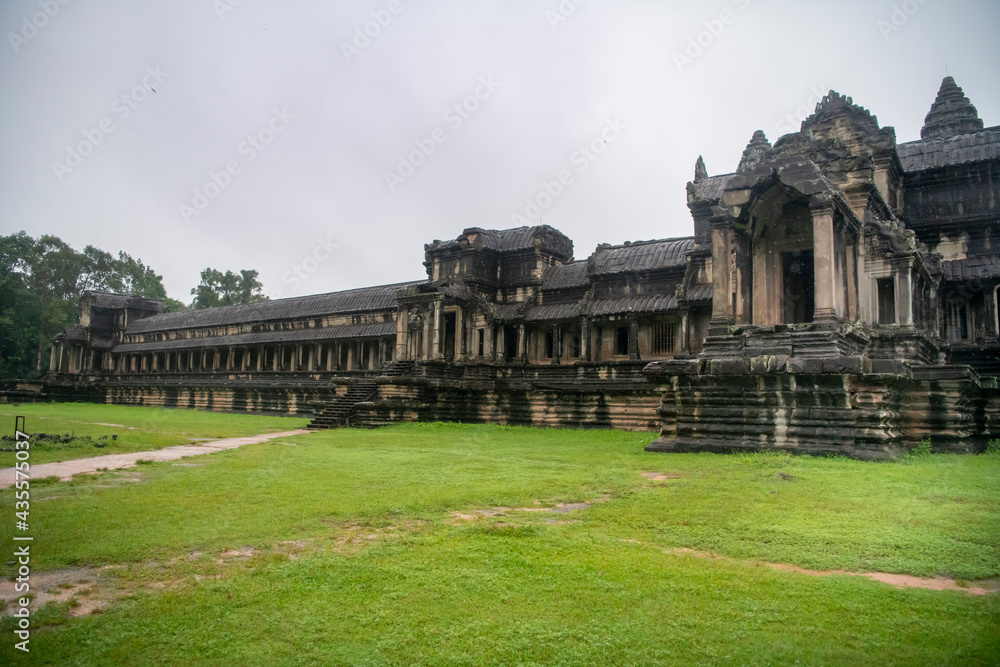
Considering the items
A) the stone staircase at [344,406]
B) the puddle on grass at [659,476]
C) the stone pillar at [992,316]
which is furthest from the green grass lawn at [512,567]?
the stone staircase at [344,406]

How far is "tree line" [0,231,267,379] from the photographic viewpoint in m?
61.9

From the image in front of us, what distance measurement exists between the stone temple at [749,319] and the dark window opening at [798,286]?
0.05 metres

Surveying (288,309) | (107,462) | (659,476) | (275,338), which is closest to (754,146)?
(659,476)

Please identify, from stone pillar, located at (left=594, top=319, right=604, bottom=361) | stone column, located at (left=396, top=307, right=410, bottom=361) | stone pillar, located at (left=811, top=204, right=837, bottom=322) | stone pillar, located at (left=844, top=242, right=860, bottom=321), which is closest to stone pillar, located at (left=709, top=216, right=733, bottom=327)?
stone pillar, located at (left=811, top=204, right=837, bottom=322)

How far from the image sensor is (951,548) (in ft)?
21.2

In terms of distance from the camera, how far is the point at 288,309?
47969 millimetres

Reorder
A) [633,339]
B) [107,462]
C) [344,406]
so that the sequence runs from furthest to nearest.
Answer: [344,406], [633,339], [107,462]

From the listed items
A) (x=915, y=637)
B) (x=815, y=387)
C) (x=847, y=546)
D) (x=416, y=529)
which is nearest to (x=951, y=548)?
(x=847, y=546)

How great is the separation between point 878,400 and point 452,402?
1786cm

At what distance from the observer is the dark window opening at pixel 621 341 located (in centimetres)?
2991

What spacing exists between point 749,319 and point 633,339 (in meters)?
10.8

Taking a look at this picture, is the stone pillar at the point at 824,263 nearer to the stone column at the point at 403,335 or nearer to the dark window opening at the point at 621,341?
the dark window opening at the point at 621,341

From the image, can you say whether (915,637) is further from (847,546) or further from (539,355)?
(539,355)

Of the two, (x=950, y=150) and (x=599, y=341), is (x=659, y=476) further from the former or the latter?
(x=599, y=341)
